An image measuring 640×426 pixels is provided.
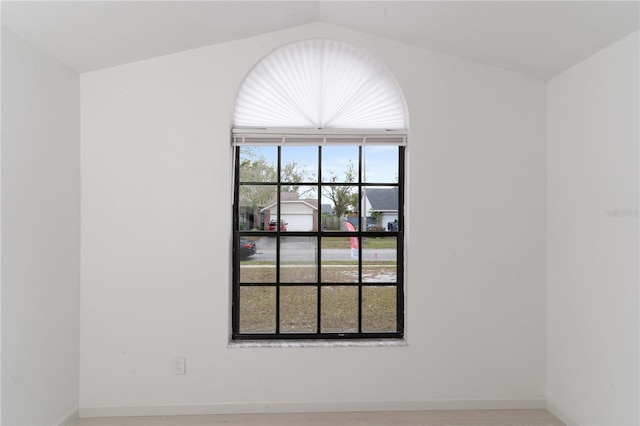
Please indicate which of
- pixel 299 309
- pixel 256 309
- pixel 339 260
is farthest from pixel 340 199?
pixel 256 309

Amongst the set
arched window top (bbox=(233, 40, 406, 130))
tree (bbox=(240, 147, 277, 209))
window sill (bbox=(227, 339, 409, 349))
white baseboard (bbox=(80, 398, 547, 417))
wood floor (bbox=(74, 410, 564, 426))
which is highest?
arched window top (bbox=(233, 40, 406, 130))

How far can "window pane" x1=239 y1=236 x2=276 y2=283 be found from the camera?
3.55 m

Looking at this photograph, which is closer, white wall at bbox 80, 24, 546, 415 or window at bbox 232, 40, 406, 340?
white wall at bbox 80, 24, 546, 415

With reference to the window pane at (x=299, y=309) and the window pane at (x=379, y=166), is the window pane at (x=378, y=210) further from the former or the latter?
the window pane at (x=299, y=309)

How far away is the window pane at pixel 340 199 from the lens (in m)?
3.59

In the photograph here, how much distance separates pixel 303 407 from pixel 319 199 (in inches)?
65.8

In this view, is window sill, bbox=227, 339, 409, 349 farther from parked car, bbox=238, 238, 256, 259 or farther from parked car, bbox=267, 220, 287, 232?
parked car, bbox=267, 220, 287, 232

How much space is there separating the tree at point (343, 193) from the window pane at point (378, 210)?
0.33 ft

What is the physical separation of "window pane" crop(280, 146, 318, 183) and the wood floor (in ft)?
6.17
